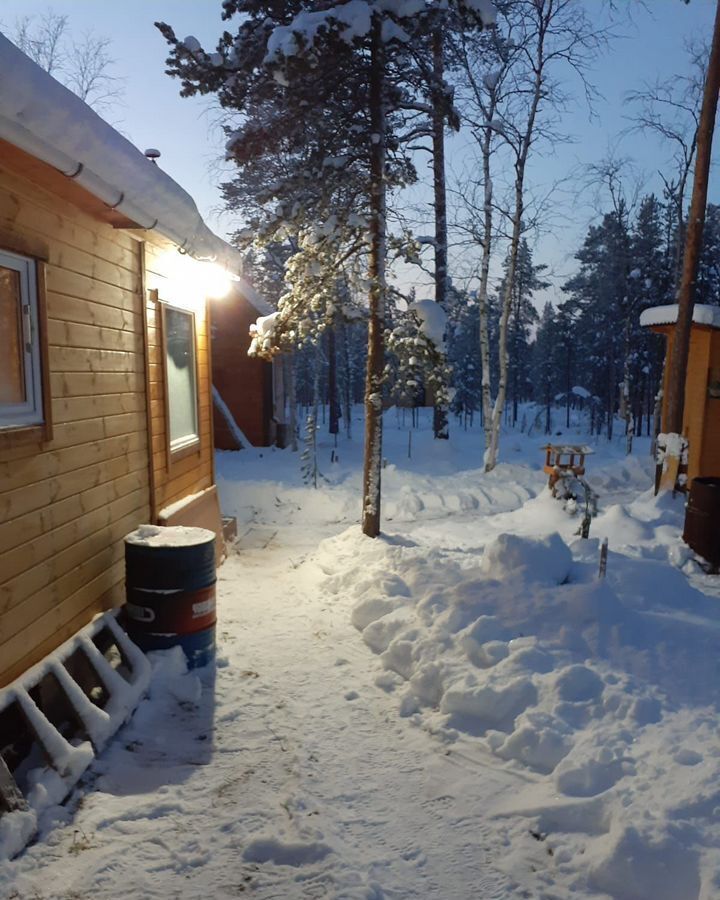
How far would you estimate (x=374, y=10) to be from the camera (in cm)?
733

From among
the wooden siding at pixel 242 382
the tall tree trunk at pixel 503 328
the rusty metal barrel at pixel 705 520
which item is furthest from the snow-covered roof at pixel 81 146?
the wooden siding at pixel 242 382

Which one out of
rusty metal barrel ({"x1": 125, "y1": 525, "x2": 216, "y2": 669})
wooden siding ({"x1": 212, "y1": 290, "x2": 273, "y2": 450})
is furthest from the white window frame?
wooden siding ({"x1": 212, "y1": 290, "x2": 273, "y2": 450})

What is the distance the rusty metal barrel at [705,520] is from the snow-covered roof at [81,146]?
667cm

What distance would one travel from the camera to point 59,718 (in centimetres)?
407

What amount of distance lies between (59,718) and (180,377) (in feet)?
13.1

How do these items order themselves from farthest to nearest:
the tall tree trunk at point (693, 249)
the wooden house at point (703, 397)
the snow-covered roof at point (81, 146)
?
the wooden house at point (703, 397)
the tall tree trunk at point (693, 249)
the snow-covered roof at point (81, 146)

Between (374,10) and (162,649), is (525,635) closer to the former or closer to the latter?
(162,649)

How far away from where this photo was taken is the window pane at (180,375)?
672cm

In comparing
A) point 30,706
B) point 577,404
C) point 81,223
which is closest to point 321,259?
point 81,223

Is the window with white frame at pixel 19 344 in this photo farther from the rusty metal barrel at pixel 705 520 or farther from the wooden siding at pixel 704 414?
the wooden siding at pixel 704 414

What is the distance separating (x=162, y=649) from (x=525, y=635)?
9.09 feet

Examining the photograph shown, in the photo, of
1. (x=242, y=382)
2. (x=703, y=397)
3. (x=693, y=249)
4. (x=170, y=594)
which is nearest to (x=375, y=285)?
(x=170, y=594)

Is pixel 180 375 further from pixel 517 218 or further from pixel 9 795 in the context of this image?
pixel 517 218

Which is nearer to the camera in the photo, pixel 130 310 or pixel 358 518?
pixel 130 310
